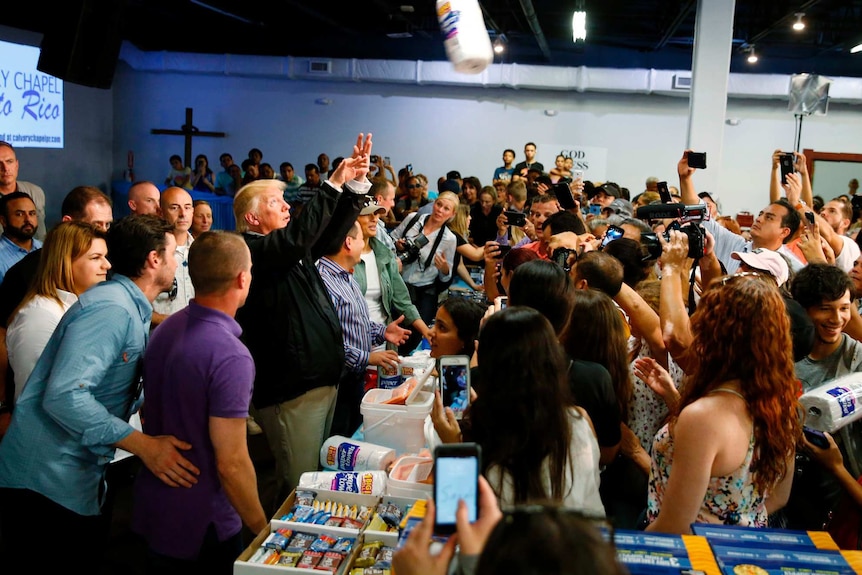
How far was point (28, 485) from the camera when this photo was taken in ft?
6.43

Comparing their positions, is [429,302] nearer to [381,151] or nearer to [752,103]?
[381,151]

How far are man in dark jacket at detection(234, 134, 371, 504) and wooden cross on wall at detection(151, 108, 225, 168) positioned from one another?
1061 centimetres

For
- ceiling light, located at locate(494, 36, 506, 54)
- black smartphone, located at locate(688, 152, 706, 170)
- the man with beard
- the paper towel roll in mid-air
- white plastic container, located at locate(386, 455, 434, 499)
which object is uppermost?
ceiling light, located at locate(494, 36, 506, 54)

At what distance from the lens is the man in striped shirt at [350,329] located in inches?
115

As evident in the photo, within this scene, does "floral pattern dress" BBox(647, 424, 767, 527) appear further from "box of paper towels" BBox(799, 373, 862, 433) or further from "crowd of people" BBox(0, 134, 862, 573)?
"box of paper towels" BBox(799, 373, 862, 433)

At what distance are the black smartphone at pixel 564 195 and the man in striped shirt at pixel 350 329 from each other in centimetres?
149

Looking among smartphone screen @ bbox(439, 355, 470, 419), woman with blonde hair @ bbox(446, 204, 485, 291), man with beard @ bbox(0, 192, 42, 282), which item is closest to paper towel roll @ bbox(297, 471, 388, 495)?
smartphone screen @ bbox(439, 355, 470, 419)

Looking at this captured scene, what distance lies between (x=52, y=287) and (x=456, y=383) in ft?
4.63

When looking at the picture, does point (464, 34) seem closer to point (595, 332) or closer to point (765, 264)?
point (595, 332)

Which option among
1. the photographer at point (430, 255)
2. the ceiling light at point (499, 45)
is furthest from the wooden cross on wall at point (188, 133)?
the photographer at point (430, 255)

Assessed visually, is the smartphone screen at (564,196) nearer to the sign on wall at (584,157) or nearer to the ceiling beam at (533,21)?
the ceiling beam at (533,21)

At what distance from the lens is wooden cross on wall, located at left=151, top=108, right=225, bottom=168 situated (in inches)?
492

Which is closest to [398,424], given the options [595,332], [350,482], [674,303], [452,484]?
[350,482]

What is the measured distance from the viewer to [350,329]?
2926 mm
